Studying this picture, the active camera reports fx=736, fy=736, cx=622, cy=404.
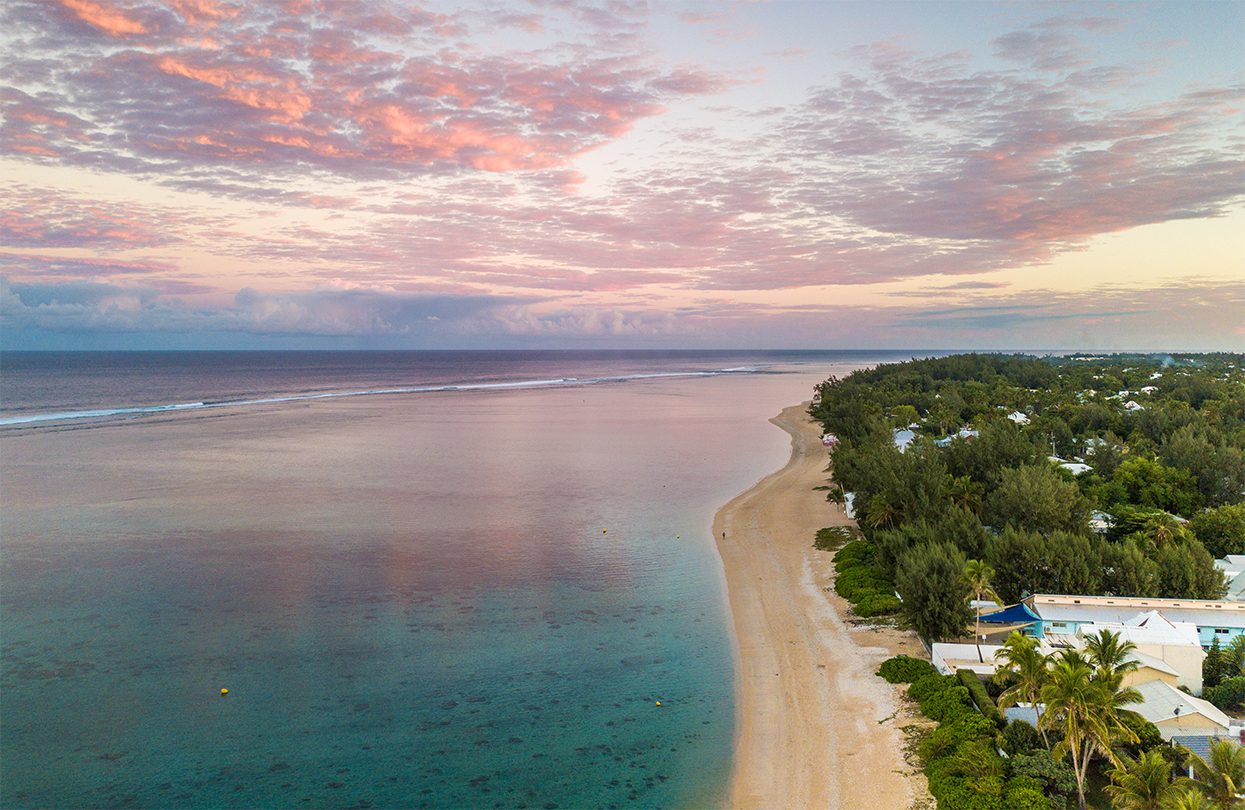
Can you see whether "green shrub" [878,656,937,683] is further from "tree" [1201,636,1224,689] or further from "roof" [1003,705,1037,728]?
"tree" [1201,636,1224,689]

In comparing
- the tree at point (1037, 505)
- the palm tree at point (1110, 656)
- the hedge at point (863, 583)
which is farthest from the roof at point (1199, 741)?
the tree at point (1037, 505)

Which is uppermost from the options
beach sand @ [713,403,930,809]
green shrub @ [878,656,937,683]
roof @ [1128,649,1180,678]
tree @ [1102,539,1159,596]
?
tree @ [1102,539,1159,596]

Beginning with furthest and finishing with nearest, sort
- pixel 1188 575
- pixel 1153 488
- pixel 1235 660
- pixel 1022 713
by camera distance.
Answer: pixel 1153 488, pixel 1188 575, pixel 1235 660, pixel 1022 713

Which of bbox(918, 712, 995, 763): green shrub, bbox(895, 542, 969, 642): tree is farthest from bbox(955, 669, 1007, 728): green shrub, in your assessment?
bbox(895, 542, 969, 642): tree

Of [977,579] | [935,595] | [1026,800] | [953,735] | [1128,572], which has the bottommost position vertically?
[953,735]

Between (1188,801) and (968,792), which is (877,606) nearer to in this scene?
(968,792)

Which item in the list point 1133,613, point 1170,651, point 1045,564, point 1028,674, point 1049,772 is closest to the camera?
point 1049,772

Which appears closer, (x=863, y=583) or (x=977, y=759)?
(x=977, y=759)

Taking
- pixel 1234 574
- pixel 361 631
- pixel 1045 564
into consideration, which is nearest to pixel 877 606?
pixel 1045 564
